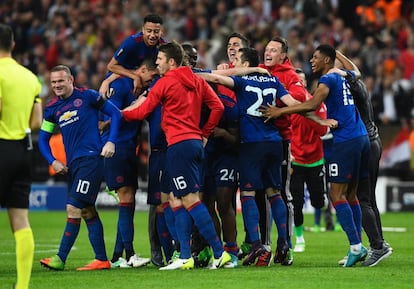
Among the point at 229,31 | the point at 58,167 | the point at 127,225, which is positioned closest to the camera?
the point at 58,167

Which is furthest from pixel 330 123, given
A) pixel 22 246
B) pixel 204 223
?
pixel 22 246

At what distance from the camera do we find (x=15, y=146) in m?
9.62

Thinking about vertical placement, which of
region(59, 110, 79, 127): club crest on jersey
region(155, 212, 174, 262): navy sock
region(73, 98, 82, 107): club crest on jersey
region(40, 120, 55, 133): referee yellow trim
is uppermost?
region(73, 98, 82, 107): club crest on jersey

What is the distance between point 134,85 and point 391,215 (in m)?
11.1

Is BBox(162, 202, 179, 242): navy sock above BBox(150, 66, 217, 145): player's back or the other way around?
the other way around

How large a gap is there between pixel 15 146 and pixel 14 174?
0.25 metres

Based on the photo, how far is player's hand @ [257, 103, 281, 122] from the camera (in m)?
12.4

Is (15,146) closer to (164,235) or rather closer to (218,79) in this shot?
(218,79)

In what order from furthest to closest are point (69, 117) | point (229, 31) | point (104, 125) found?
point (229, 31), point (104, 125), point (69, 117)

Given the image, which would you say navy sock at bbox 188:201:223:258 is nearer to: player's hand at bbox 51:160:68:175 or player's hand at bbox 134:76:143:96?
player's hand at bbox 51:160:68:175

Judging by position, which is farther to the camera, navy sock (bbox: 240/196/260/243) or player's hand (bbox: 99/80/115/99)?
player's hand (bbox: 99/80/115/99)

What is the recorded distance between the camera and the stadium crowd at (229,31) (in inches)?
1003

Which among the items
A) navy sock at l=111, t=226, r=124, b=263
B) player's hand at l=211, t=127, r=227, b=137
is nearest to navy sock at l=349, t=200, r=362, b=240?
player's hand at l=211, t=127, r=227, b=137

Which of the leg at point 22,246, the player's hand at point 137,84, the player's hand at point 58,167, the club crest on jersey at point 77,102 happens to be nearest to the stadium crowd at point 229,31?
the player's hand at point 137,84
